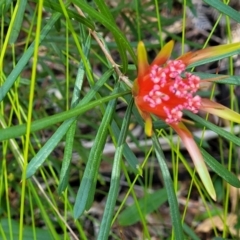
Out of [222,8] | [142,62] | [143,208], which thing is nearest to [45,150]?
[142,62]

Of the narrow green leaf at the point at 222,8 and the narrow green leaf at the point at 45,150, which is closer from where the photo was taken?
the narrow green leaf at the point at 45,150

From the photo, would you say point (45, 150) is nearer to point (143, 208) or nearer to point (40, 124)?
point (40, 124)

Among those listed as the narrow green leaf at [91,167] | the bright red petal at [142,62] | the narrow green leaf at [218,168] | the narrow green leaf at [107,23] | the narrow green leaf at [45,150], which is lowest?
the narrow green leaf at [218,168]

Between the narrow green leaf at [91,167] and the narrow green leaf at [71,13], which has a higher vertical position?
the narrow green leaf at [71,13]

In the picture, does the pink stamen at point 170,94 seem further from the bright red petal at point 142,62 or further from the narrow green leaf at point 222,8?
the narrow green leaf at point 222,8

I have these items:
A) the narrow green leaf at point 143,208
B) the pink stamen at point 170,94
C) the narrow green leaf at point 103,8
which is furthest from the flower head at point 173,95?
the narrow green leaf at point 143,208

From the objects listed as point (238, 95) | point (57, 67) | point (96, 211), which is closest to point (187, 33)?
point (238, 95)
